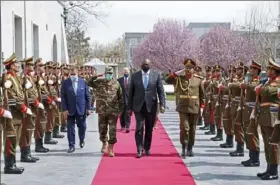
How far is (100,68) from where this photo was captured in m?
40.9

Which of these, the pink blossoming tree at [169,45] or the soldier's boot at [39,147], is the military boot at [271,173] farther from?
the pink blossoming tree at [169,45]

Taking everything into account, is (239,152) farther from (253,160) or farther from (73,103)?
(73,103)

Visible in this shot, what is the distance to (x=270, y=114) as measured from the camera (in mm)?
7941

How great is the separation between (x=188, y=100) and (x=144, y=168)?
191 cm

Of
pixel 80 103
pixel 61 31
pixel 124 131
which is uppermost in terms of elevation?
pixel 61 31

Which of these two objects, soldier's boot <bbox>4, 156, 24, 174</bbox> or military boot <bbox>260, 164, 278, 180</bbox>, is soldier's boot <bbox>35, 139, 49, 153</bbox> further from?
military boot <bbox>260, 164, 278, 180</bbox>

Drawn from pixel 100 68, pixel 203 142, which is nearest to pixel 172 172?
pixel 203 142

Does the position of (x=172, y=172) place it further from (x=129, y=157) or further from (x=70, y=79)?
(x=70, y=79)

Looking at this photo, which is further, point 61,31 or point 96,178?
point 61,31

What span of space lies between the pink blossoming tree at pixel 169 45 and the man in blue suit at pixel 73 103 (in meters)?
30.5

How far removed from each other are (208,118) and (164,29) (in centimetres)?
3566

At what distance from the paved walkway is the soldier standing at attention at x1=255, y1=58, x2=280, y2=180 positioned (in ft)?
0.85

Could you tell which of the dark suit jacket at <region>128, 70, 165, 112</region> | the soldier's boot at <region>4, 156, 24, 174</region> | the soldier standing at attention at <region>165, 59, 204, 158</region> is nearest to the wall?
the dark suit jacket at <region>128, 70, 165, 112</region>

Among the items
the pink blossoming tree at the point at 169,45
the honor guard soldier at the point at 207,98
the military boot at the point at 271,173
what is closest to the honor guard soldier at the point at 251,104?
the military boot at the point at 271,173
